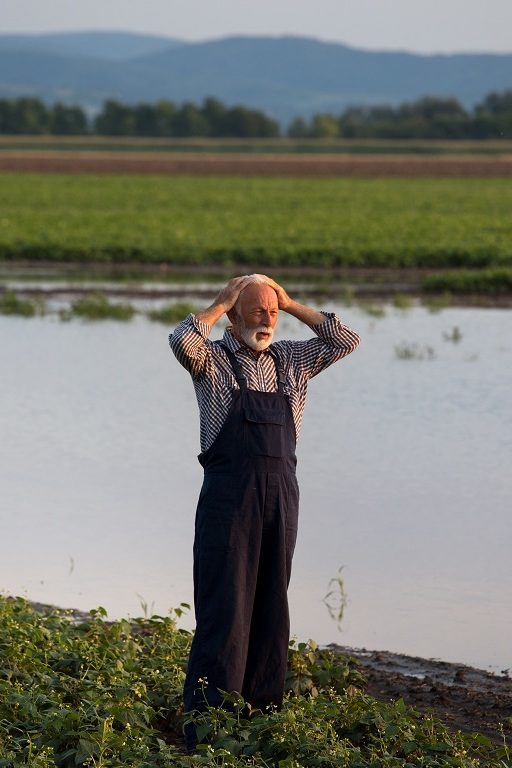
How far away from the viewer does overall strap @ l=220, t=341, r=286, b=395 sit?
5.65 meters

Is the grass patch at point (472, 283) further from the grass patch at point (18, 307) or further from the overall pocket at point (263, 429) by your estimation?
the overall pocket at point (263, 429)

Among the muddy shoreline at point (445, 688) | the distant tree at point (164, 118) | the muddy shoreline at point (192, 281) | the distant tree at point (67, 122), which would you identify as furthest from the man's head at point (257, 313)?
the distant tree at point (67, 122)

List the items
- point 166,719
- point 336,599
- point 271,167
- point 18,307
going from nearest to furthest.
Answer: point 166,719 → point 336,599 → point 18,307 → point 271,167

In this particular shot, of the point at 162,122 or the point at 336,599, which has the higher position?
the point at 162,122

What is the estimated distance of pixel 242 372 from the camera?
5.69m

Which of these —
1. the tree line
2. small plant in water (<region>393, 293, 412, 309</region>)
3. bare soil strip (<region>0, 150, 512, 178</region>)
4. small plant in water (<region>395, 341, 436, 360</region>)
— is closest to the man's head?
small plant in water (<region>395, 341, 436, 360</region>)

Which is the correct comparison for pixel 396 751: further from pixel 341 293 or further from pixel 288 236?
pixel 288 236

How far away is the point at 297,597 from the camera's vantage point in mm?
8461

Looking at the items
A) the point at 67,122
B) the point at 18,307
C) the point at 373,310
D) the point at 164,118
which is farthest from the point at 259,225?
the point at 67,122

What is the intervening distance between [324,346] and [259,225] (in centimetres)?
2955

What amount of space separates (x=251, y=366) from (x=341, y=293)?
17.9m

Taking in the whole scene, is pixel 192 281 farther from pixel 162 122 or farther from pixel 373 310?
pixel 162 122

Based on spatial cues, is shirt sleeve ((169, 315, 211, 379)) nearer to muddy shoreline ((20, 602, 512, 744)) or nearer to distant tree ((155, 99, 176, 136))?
muddy shoreline ((20, 602, 512, 744))

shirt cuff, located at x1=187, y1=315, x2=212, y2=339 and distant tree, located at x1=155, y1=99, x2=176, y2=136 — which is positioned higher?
distant tree, located at x1=155, y1=99, x2=176, y2=136
